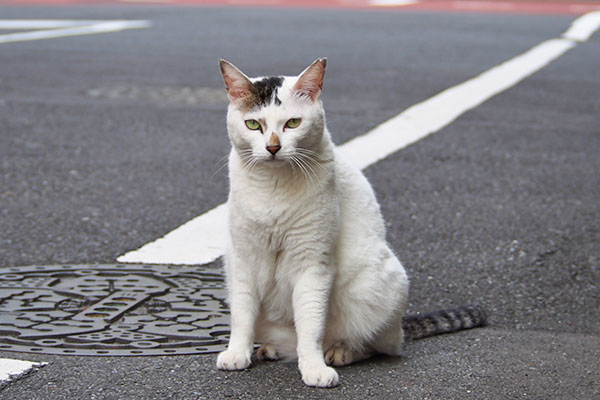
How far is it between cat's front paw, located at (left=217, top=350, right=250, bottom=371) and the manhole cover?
0.70ft

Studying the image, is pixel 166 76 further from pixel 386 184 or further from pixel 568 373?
pixel 568 373

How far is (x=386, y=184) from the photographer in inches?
262

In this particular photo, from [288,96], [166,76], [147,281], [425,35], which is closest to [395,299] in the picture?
[288,96]

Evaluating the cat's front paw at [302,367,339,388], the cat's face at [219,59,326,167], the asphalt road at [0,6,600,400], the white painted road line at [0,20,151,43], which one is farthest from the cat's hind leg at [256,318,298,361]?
the white painted road line at [0,20,151,43]

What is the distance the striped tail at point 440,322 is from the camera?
414 centimetres

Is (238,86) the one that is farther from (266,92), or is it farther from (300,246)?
(300,246)

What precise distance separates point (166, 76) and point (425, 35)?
6.14 metres

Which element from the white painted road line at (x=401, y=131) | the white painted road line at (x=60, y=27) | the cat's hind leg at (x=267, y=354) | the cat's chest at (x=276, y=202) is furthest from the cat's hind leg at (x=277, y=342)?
the white painted road line at (x=60, y=27)

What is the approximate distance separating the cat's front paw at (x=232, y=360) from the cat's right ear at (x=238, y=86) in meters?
0.96

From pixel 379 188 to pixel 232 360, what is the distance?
3119 mm

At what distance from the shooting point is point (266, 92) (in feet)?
12.0

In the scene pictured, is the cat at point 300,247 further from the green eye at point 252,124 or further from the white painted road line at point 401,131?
the white painted road line at point 401,131

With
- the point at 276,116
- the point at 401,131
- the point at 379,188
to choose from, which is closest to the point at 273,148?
the point at 276,116

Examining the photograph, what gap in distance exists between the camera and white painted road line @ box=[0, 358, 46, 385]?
348cm
